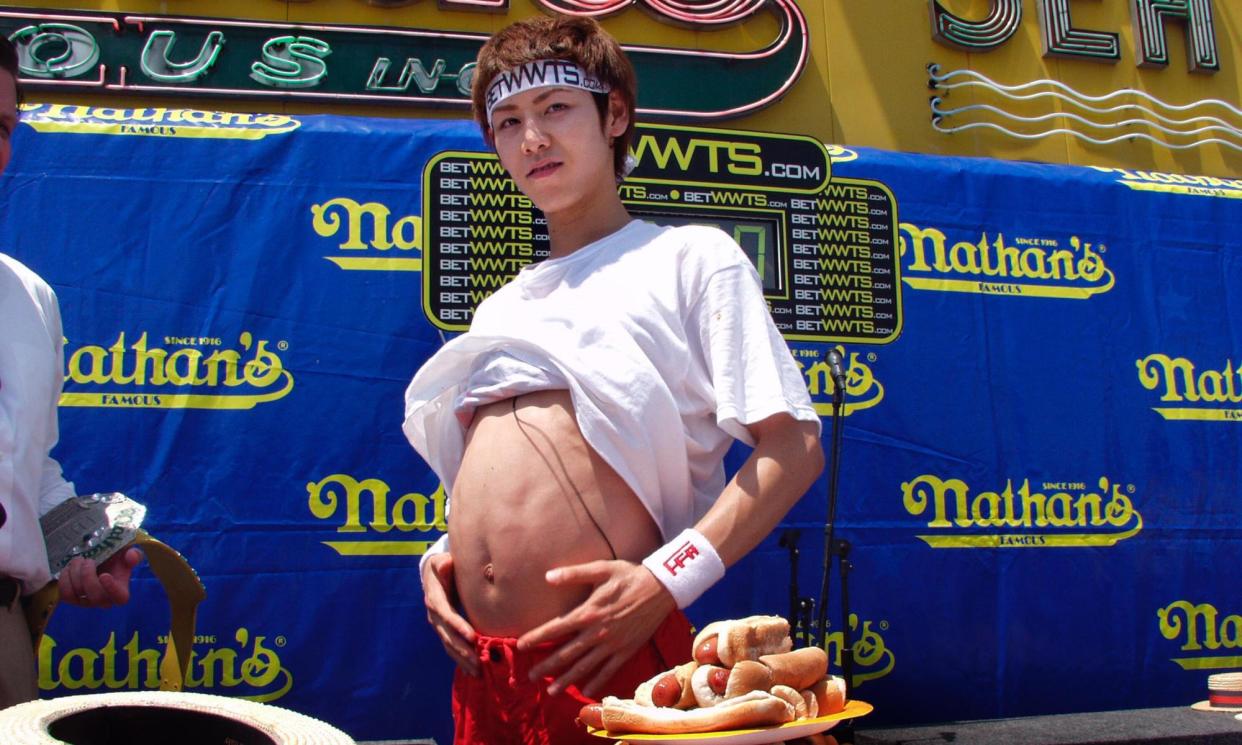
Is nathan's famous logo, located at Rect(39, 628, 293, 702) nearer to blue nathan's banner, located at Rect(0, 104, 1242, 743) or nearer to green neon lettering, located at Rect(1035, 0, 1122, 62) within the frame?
blue nathan's banner, located at Rect(0, 104, 1242, 743)

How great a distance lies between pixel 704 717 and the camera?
3.26 ft

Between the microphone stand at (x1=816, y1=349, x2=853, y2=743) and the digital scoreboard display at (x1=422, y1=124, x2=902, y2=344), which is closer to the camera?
the microphone stand at (x1=816, y1=349, x2=853, y2=743)

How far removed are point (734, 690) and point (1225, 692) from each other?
248cm

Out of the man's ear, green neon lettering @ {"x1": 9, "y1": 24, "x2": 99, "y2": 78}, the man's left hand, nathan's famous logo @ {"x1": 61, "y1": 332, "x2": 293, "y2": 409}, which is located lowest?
the man's left hand

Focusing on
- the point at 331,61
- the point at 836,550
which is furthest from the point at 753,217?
the point at 331,61

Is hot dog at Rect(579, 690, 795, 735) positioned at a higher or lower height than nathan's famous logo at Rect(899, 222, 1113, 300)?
lower

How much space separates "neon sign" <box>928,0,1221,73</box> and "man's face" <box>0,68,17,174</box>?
361 cm

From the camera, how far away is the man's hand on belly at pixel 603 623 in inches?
51.2

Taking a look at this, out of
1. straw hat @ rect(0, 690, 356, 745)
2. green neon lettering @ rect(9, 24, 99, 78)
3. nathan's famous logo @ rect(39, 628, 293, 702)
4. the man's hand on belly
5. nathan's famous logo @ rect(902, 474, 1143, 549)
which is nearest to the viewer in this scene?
straw hat @ rect(0, 690, 356, 745)

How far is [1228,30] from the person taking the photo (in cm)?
462

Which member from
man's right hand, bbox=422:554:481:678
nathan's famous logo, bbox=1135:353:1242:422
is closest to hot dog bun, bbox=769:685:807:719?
man's right hand, bbox=422:554:481:678

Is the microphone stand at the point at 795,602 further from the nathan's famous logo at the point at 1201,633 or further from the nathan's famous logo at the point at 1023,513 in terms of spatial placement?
the nathan's famous logo at the point at 1201,633

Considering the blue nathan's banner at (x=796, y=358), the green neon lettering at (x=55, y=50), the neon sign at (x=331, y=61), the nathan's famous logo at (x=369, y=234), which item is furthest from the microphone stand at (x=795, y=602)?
the green neon lettering at (x=55, y=50)

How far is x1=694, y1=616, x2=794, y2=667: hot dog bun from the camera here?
1.06 metres
